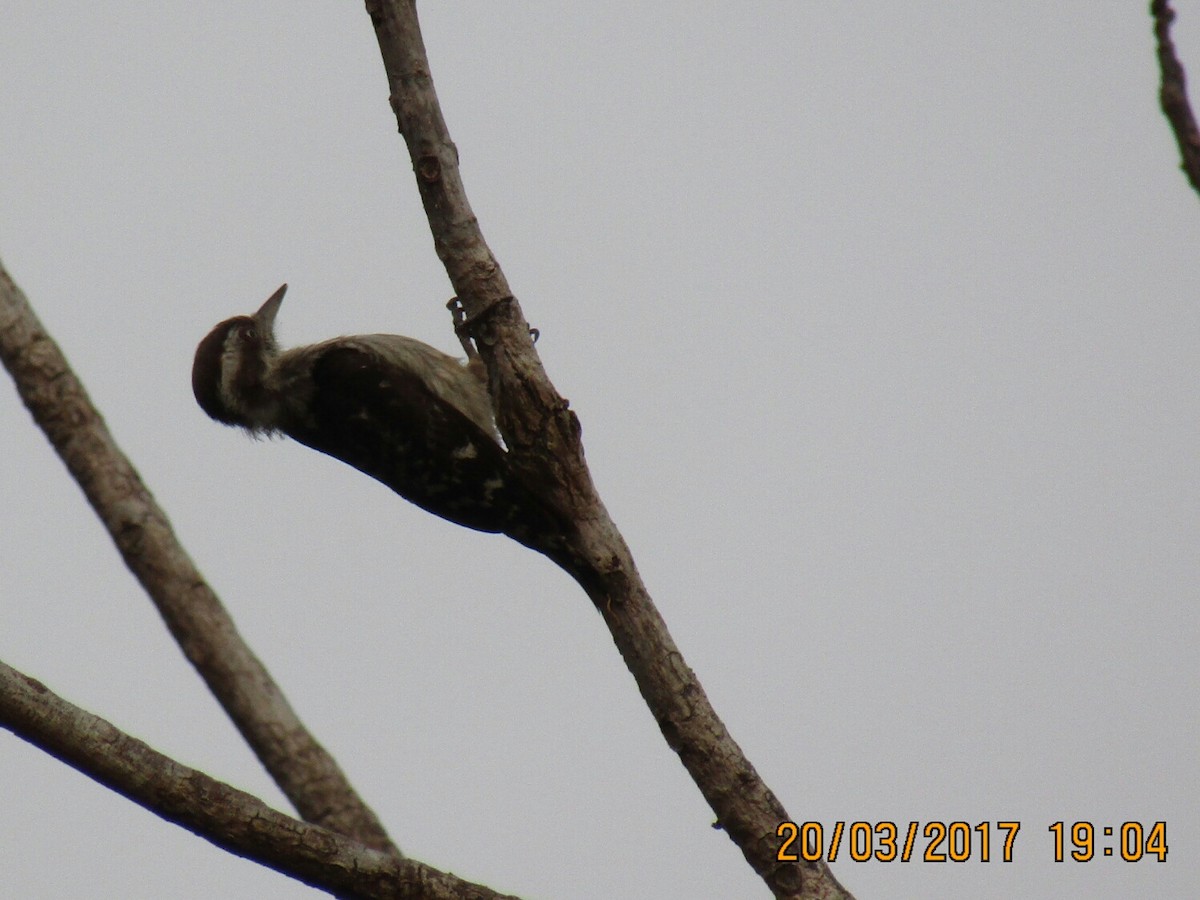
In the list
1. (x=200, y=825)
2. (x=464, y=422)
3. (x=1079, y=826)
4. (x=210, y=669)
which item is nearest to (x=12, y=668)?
(x=200, y=825)

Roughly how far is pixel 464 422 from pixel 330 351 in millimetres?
714

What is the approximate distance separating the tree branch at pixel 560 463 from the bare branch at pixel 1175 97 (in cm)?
222

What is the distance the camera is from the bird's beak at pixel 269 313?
5527 millimetres

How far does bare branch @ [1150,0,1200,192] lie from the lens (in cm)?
188

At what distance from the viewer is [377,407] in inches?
198

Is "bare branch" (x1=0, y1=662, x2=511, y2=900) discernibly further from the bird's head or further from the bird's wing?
the bird's head

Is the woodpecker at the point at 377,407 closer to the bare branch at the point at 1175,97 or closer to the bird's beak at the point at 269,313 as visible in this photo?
the bird's beak at the point at 269,313

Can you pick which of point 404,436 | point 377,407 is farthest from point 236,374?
point 404,436

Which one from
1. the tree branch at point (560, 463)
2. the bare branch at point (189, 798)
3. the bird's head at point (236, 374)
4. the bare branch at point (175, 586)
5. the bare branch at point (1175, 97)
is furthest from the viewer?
the bare branch at point (175, 586)

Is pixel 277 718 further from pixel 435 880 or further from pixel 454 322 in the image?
pixel 435 880

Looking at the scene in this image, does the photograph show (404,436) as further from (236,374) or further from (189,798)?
(189,798)

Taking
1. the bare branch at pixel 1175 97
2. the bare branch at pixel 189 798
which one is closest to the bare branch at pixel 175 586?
the bare branch at pixel 189 798

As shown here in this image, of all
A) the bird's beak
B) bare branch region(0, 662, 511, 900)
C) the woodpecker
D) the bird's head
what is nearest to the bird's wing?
the woodpecker

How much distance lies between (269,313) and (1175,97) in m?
4.30
